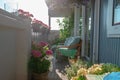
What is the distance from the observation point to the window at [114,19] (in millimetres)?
2834

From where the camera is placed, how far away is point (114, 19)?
2.97m

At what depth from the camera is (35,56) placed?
425 centimetres

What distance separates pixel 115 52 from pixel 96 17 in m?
1.41

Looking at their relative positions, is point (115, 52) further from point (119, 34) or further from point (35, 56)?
point (35, 56)

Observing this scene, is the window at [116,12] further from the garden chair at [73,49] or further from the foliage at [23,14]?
the garden chair at [73,49]

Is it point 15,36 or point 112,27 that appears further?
point 15,36

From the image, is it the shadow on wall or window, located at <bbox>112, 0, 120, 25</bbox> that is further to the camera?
the shadow on wall

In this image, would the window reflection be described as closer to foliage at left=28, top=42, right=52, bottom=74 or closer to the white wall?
the white wall

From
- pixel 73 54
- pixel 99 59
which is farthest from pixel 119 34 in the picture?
pixel 73 54

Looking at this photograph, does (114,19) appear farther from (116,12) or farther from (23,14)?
(23,14)

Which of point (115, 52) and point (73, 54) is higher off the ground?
point (115, 52)

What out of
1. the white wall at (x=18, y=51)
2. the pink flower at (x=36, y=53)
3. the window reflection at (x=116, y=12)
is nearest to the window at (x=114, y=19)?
the window reflection at (x=116, y=12)

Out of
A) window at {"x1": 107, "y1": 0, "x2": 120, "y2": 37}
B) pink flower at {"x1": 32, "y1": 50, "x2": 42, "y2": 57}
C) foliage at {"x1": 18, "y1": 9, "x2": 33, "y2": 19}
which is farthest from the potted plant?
window at {"x1": 107, "y1": 0, "x2": 120, "y2": 37}

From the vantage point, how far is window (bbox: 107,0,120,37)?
283 cm
